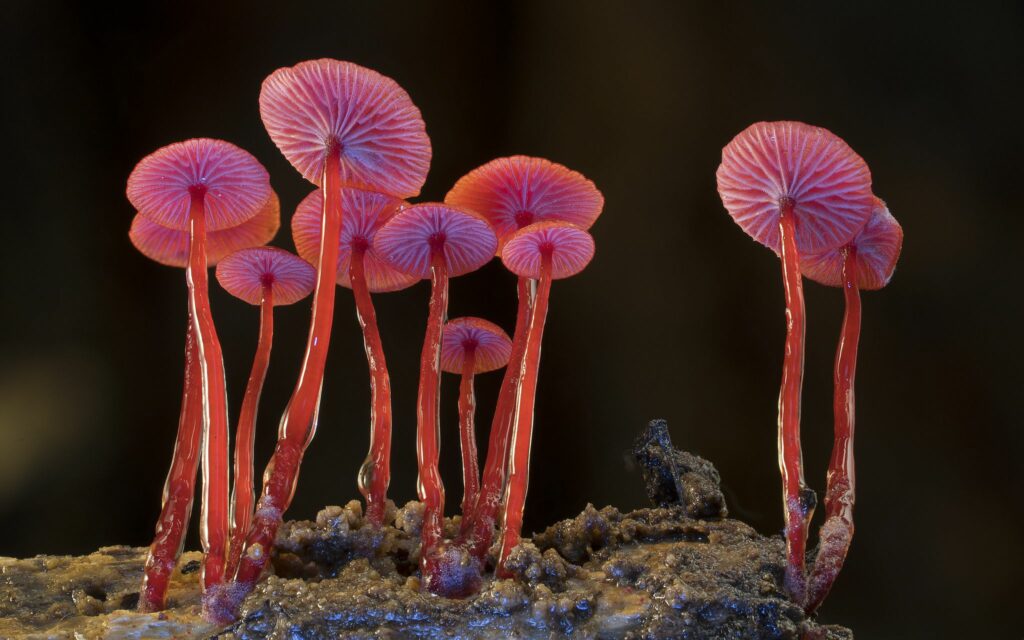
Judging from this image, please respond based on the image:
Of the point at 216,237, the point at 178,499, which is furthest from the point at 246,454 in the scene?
the point at 216,237

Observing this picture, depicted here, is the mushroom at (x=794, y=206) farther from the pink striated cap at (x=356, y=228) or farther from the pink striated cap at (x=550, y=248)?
the pink striated cap at (x=356, y=228)

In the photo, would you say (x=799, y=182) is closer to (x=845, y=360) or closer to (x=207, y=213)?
(x=845, y=360)

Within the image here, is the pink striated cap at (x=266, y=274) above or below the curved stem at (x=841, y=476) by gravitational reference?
above

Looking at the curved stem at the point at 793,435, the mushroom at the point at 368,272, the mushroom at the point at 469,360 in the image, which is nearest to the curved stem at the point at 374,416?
the mushroom at the point at 368,272

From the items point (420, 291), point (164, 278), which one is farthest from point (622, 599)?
point (164, 278)

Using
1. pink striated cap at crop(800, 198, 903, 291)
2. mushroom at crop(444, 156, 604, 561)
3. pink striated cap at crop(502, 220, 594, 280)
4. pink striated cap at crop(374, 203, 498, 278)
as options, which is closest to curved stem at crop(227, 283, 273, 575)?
pink striated cap at crop(374, 203, 498, 278)

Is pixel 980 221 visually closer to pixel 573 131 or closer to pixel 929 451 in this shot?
pixel 929 451
